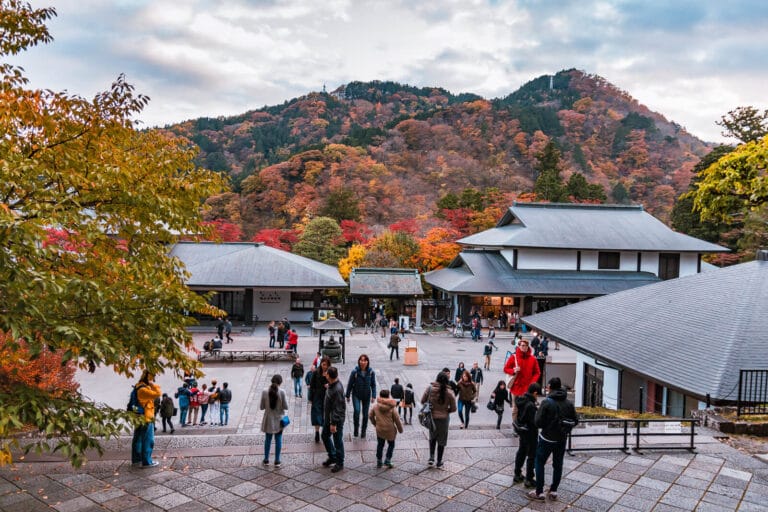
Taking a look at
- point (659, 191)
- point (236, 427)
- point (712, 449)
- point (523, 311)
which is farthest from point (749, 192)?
point (659, 191)

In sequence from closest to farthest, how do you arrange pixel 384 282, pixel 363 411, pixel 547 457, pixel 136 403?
pixel 547 457 < pixel 136 403 < pixel 363 411 < pixel 384 282

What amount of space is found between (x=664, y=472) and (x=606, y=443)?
1.37 meters

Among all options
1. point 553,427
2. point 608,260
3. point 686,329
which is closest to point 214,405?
point 553,427

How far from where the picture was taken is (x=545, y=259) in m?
31.8

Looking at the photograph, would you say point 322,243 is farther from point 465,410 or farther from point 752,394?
point 752,394

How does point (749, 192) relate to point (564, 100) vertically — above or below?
below

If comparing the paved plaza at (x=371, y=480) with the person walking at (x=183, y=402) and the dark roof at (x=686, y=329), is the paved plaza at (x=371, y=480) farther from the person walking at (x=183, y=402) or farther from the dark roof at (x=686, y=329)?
the person walking at (x=183, y=402)

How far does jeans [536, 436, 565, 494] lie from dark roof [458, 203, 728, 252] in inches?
1010

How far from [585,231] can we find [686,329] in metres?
22.3

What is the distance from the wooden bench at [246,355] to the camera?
19844 millimetres

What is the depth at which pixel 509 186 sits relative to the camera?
198 feet

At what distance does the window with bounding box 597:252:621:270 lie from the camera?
3234 centimetres

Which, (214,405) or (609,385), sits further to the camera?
(609,385)

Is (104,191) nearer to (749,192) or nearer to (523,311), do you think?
(749,192)
